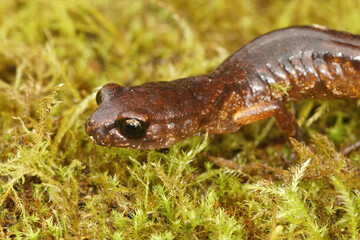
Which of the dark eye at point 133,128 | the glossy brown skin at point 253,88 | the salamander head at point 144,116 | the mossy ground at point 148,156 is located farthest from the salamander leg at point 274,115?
the dark eye at point 133,128

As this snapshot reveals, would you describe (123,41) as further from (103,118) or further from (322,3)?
(322,3)


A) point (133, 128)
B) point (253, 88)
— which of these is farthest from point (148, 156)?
point (253, 88)

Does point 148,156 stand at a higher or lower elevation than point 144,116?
lower

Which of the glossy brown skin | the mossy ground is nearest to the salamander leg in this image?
the glossy brown skin

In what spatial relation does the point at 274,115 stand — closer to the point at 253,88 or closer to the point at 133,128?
the point at 253,88

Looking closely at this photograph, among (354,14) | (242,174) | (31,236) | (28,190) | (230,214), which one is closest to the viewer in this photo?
(31,236)

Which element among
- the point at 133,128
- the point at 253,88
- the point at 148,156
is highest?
the point at 253,88

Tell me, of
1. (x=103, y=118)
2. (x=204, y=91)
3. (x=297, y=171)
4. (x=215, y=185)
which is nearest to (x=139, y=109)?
(x=103, y=118)
